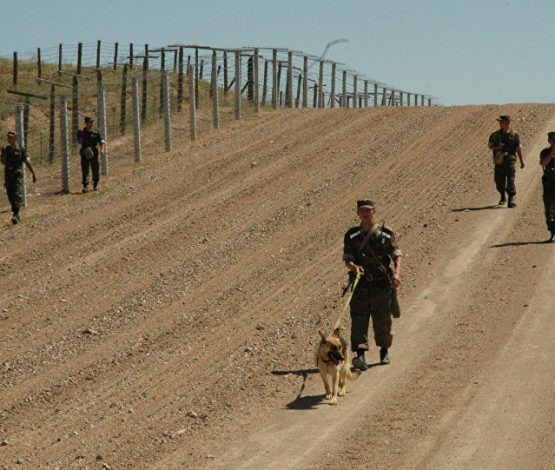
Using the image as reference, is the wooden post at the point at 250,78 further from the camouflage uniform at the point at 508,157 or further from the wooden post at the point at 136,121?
the camouflage uniform at the point at 508,157

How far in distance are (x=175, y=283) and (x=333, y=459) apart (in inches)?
303

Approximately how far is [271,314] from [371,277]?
3020mm

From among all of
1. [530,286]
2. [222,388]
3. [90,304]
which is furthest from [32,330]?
[530,286]

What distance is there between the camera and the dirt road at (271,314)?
380 inches

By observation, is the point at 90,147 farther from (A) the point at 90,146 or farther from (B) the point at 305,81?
(B) the point at 305,81

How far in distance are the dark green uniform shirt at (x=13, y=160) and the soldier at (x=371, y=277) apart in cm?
1047

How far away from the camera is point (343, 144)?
25812 millimetres

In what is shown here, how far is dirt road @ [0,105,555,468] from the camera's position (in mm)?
9664

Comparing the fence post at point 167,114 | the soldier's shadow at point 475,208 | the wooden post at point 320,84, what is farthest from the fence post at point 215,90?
the soldier's shadow at point 475,208

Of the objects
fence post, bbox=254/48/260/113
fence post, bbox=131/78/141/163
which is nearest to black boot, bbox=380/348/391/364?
fence post, bbox=131/78/141/163

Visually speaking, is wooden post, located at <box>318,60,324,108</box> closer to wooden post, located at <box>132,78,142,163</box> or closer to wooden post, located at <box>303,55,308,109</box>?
wooden post, located at <box>303,55,308,109</box>

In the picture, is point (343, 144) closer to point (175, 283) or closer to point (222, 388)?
point (175, 283)

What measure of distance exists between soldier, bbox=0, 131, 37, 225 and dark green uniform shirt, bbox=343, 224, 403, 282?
1026 centimetres

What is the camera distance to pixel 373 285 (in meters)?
11.6
